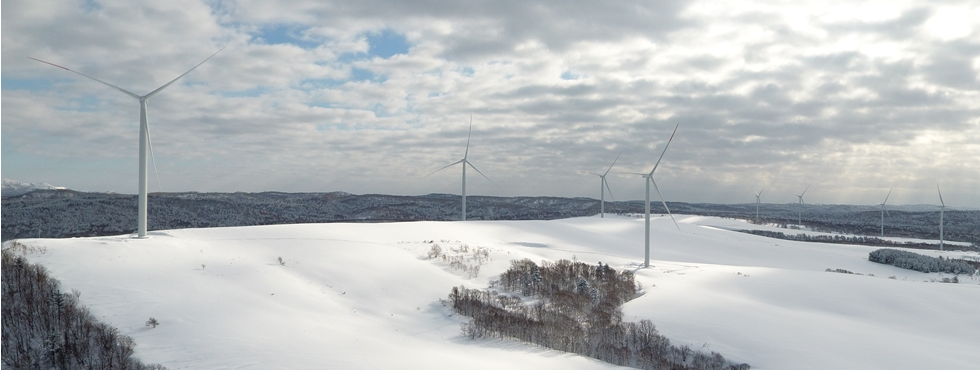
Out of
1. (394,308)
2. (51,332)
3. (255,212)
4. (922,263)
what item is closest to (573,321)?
(394,308)

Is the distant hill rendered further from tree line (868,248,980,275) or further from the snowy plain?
tree line (868,248,980,275)

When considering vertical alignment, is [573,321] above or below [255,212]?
below

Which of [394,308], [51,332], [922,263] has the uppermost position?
[51,332]

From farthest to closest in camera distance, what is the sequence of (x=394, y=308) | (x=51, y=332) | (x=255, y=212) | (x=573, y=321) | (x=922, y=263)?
(x=255, y=212)
(x=922, y=263)
(x=394, y=308)
(x=573, y=321)
(x=51, y=332)

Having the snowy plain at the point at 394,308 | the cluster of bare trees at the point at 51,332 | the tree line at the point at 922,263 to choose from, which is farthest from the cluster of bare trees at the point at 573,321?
the tree line at the point at 922,263

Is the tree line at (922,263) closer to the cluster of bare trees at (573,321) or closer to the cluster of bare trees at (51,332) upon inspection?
the cluster of bare trees at (573,321)

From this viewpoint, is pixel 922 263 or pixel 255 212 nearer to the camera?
pixel 922 263

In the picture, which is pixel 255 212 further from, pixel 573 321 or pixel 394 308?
pixel 573 321
